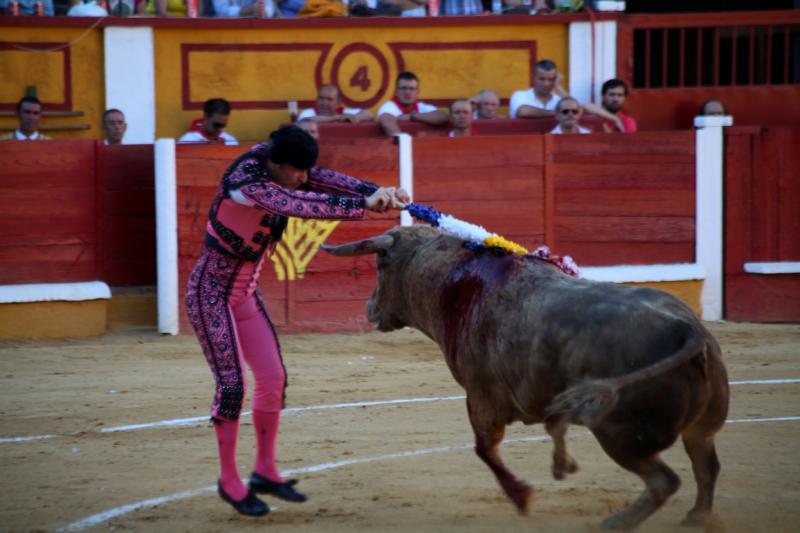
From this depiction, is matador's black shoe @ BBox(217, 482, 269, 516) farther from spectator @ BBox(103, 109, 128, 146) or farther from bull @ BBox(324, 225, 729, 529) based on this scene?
spectator @ BBox(103, 109, 128, 146)

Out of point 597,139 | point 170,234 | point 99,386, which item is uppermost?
point 597,139

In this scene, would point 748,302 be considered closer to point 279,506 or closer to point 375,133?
point 375,133

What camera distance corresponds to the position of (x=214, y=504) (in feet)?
13.1

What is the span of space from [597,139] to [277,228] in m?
4.50

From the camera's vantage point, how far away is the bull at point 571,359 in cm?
325

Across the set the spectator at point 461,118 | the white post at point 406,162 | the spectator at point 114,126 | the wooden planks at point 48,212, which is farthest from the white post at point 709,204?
the wooden planks at point 48,212

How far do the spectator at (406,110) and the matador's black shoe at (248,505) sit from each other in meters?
4.63

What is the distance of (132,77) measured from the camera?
8.70 m

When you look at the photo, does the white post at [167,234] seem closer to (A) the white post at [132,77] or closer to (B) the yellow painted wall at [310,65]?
(A) the white post at [132,77]

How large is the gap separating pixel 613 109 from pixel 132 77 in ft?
11.0

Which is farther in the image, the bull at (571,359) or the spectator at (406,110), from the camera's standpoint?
the spectator at (406,110)

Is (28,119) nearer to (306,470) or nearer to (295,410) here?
(295,410)

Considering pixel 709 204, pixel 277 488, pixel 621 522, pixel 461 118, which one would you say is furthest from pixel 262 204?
pixel 709 204

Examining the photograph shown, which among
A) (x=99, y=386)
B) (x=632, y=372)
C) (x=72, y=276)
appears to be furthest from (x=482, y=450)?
(x=72, y=276)
